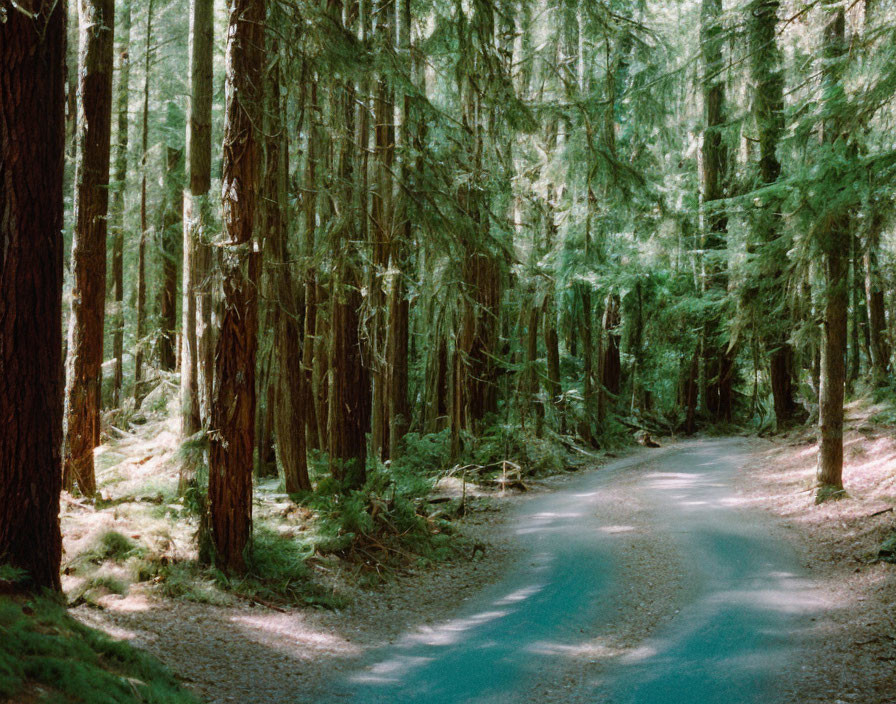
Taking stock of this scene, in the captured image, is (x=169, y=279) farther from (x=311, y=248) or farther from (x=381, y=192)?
(x=381, y=192)

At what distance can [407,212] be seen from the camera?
29.0ft

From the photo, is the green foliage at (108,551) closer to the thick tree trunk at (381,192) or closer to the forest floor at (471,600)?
the forest floor at (471,600)

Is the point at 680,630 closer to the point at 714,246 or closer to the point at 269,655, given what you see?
the point at 269,655

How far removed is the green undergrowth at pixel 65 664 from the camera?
3738mm

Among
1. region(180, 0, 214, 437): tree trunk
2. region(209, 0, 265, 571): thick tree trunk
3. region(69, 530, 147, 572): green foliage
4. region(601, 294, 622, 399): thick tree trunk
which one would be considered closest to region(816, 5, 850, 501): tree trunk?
region(209, 0, 265, 571): thick tree trunk


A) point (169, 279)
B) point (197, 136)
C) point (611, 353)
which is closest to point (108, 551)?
point (197, 136)

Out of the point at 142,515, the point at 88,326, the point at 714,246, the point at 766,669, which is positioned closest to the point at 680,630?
the point at 766,669

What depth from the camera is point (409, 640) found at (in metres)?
7.22

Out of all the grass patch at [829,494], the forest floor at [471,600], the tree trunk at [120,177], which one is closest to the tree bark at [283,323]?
the forest floor at [471,600]

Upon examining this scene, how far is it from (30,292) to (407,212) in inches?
185

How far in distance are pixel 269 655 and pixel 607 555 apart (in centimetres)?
537

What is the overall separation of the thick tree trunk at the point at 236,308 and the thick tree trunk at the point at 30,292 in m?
2.77

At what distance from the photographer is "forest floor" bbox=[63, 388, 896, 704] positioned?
5.87 m

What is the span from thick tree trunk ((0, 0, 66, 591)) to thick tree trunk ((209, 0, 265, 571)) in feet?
9.08
